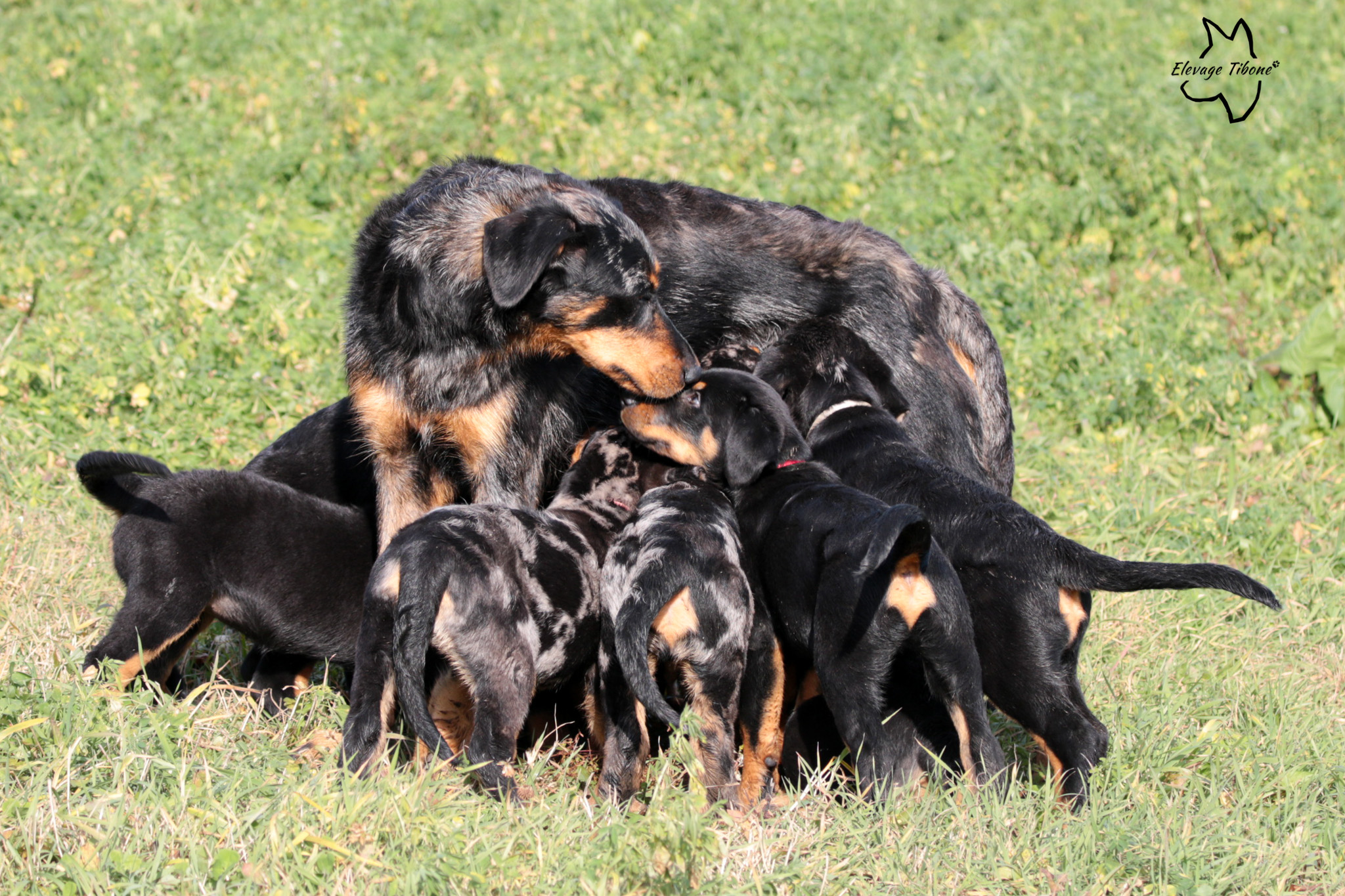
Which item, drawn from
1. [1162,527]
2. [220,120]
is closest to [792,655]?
[1162,527]

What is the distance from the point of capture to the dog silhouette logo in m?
10.8

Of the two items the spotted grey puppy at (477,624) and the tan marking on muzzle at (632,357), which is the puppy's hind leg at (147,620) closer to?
the spotted grey puppy at (477,624)

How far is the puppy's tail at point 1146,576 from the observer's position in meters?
3.69

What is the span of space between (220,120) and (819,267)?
679 cm

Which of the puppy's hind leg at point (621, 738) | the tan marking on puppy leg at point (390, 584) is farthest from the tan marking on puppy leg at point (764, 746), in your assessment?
the tan marking on puppy leg at point (390, 584)

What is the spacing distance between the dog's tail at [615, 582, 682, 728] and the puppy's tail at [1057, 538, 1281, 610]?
1.38m

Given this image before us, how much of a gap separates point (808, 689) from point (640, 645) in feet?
3.86

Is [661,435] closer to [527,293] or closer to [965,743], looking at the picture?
[527,293]

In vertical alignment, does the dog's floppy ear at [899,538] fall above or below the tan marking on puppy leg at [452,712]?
above

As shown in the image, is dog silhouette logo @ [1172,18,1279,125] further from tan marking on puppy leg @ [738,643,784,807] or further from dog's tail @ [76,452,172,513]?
A: dog's tail @ [76,452,172,513]

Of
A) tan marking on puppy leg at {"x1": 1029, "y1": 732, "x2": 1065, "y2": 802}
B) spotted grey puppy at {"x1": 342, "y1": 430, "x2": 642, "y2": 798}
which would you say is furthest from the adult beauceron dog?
tan marking on puppy leg at {"x1": 1029, "y1": 732, "x2": 1065, "y2": 802}

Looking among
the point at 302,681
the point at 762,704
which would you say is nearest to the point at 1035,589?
the point at 762,704

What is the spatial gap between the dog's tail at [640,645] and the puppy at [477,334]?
103 centimetres

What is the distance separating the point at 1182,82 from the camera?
11.1 meters
